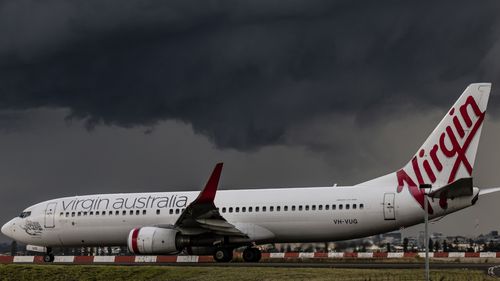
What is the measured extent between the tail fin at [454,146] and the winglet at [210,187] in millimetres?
9211

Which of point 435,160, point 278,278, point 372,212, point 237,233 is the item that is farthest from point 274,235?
point 278,278

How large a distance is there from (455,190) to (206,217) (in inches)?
499

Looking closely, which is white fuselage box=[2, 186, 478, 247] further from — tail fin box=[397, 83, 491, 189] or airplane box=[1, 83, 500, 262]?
tail fin box=[397, 83, 491, 189]

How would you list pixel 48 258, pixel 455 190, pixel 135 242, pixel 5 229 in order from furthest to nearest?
1. pixel 5 229
2. pixel 48 258
3. pixel 135 242
4. pixel 455 190

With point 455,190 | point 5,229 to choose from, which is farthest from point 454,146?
point 5,229

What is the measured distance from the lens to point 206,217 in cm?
4053

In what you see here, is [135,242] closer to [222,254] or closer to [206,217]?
[206,217]

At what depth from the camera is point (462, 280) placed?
90.6ft

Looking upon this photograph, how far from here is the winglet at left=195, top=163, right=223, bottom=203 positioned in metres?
39.0

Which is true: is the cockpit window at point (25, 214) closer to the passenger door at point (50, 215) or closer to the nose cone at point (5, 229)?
the nose cone at point (5, 229)

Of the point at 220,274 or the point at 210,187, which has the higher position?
the point at 210,187

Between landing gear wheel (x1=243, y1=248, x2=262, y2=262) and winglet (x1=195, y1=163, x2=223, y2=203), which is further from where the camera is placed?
landing gear wheel (x1=243, y1=248, x2=262, y2=262)

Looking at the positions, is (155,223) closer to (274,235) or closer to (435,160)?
(274,235)

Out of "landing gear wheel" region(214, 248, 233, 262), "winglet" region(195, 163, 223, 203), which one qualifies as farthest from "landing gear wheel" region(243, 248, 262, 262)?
"winglet" region(195, 163, 223, 203)
